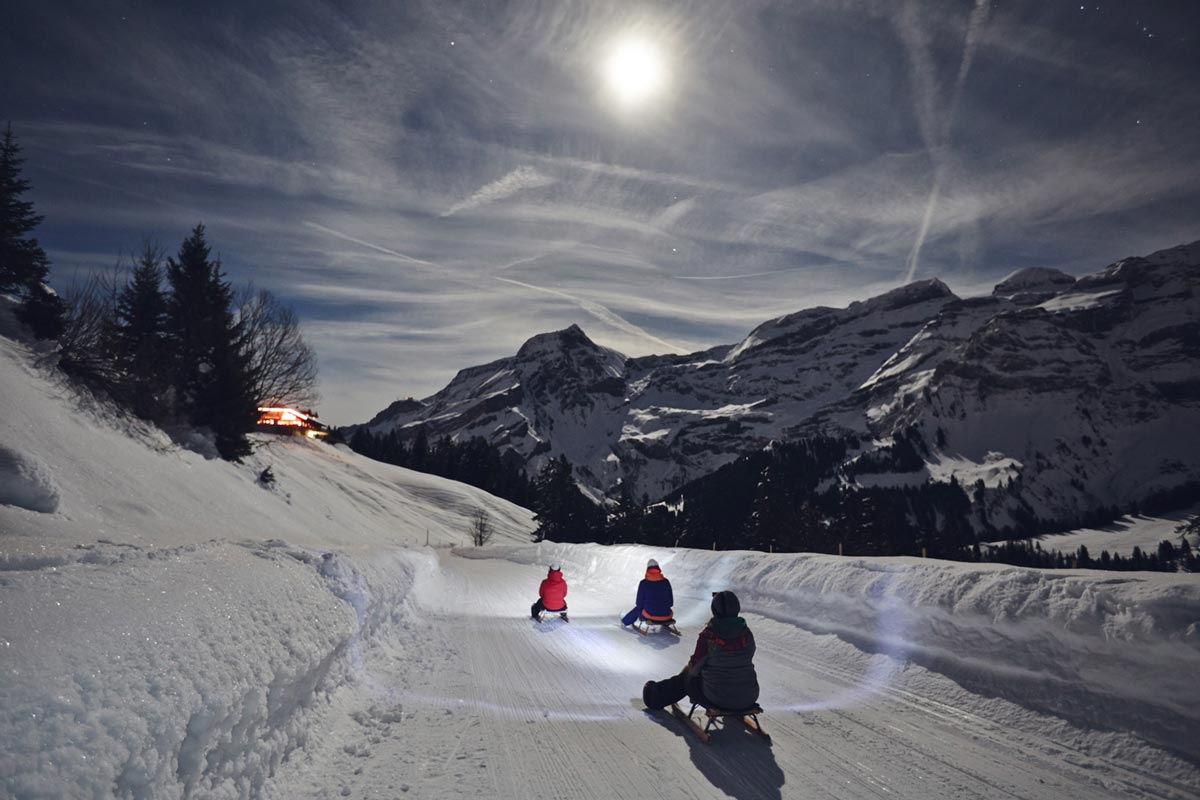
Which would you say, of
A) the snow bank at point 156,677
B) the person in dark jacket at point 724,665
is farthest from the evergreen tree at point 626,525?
the snow bank at point 156,677

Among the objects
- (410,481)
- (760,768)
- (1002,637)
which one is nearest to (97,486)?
(760,768)

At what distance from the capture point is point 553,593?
47.6 ft

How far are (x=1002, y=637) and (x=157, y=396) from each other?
115ft

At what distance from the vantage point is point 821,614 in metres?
11.4

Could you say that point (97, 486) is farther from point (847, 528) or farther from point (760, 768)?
point (847, 528)

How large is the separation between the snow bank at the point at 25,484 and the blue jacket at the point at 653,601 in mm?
14080

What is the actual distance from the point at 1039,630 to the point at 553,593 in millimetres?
9941

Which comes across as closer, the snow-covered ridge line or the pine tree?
the snow-covered ridge line

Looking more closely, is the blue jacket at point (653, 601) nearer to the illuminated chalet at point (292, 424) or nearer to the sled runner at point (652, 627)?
the sled runner at point (652, 627)

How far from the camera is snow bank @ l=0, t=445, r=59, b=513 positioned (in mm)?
13711

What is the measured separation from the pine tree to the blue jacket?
3116 centimetres

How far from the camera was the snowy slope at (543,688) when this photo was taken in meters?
3.54

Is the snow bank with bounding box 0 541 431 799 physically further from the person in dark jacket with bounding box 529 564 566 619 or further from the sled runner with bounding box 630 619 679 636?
the person in dark jacket with bounding box 529 564 566 619

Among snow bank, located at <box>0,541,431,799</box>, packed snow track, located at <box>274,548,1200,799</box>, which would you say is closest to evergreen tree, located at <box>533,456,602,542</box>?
packed snow track, located at <box>274,548,1200,799</box>
